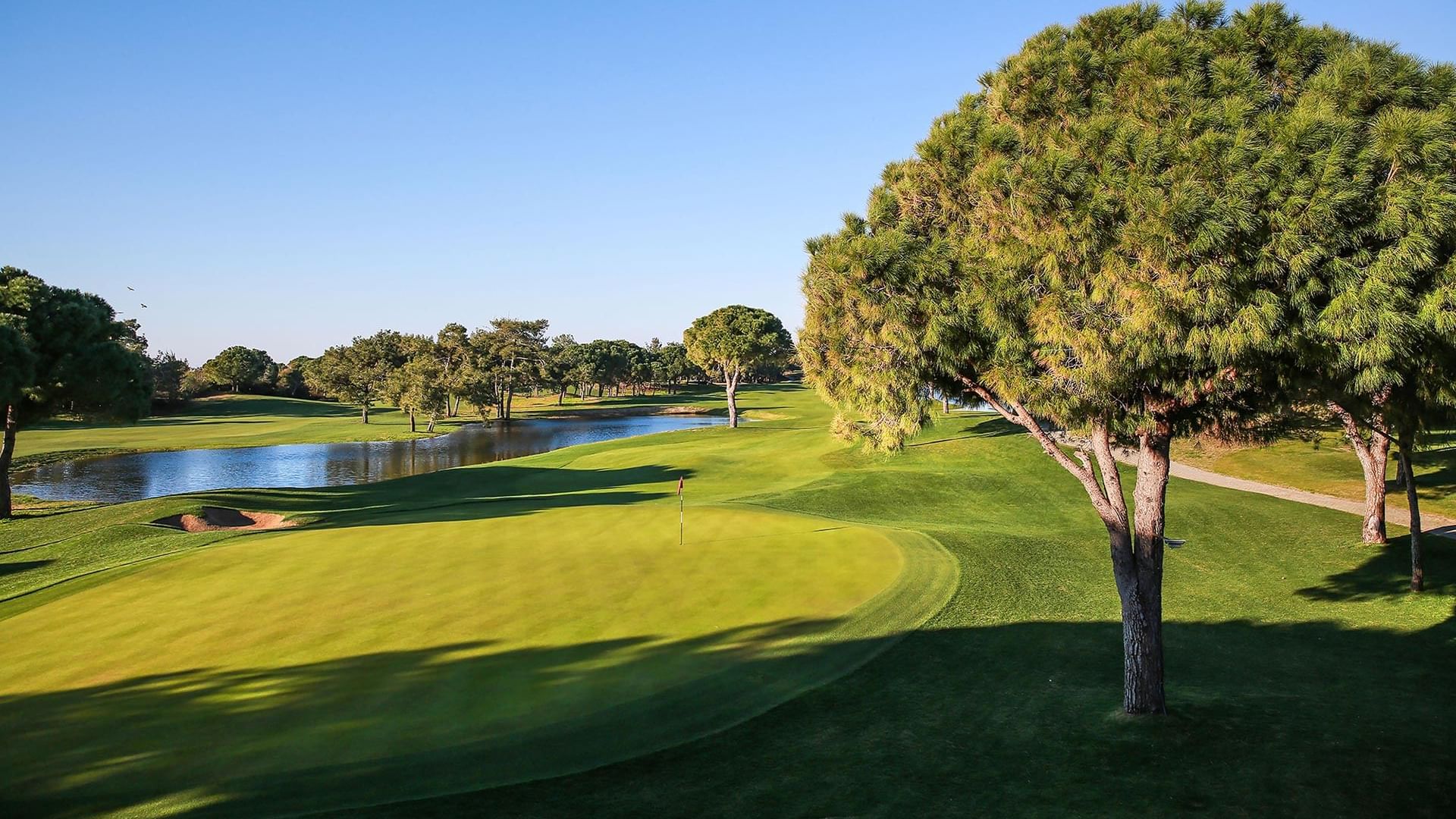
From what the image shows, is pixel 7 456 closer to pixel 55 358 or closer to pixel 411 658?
pixel 55 358

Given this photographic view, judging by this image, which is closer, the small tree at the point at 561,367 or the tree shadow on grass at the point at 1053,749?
the tree shadow on grass at the point at 1053,749

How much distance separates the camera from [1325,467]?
32.9 m

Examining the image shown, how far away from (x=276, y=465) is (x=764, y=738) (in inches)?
1998

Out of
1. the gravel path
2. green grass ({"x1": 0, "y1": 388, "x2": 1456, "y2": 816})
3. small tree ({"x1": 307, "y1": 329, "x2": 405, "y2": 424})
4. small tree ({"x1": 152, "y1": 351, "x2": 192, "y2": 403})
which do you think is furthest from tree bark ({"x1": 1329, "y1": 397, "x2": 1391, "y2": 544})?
small tree ({"x1": 152, "y1": 351, "x2": 192, "y2": 403})

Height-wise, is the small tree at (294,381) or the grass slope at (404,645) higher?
the small tree at (294,381)

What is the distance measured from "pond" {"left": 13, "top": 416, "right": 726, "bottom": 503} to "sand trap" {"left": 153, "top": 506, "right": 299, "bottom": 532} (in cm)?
1559

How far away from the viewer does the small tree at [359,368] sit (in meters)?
88.9

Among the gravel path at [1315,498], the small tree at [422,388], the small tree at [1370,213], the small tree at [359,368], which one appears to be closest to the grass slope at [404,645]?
the small tree at [1370,213]

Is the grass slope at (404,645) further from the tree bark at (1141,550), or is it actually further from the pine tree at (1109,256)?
the pine tree at (1109,256)

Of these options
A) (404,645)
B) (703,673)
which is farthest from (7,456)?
(703,673)

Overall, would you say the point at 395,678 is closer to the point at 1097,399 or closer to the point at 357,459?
the point at 1097,399

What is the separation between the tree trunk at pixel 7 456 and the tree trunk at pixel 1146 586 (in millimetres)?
31830

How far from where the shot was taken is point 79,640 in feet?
37.3

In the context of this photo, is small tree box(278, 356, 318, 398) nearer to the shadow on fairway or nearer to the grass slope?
the shadow on fairway
